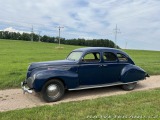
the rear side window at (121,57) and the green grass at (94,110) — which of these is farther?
the rear side window at (121,57)

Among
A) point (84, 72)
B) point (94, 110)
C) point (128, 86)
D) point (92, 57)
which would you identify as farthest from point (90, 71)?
point (94, 110)

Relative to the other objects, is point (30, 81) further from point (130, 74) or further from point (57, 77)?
point (130, 74)

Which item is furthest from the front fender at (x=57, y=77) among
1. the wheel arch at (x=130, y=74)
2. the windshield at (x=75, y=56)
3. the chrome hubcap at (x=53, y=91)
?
the wheel arch at (x=130, y=74)

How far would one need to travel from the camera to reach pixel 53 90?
7.03 metres

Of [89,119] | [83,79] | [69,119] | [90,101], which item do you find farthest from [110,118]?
[83,79]

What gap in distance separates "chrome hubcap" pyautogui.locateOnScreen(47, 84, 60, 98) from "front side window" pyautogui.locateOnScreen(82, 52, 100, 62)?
145 cm

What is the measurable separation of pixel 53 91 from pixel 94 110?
1.83 meters

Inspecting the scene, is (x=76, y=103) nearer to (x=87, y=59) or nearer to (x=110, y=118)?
(x=110, y=118)

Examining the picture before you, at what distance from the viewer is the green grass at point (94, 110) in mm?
5262

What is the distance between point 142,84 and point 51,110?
517 cm

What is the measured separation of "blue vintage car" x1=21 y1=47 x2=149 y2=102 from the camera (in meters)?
6.91

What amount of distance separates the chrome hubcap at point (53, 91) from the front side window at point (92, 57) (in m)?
1.45

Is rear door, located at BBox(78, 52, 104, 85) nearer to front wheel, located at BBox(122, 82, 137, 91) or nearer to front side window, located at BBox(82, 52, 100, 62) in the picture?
front side window, located at BBox(82, 52, 100, 62)

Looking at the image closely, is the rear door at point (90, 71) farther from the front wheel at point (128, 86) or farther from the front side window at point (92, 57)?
the front wheel at point (128, 86)
